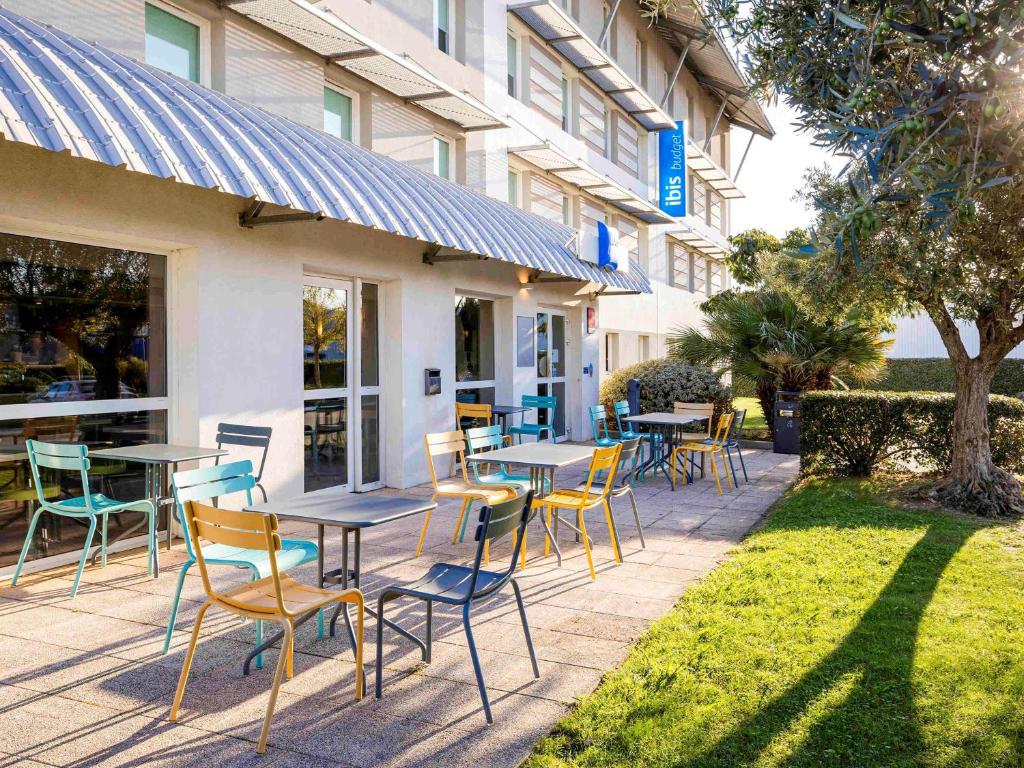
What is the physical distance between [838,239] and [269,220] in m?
5.72

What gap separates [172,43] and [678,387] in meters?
10.2

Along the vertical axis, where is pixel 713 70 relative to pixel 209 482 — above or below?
above

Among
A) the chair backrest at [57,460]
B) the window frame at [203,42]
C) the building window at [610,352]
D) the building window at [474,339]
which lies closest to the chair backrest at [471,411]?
the building window at [474,339]

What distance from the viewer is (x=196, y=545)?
3625 mm

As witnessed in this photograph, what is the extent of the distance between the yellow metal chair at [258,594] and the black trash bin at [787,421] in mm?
10996

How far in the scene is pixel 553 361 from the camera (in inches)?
569

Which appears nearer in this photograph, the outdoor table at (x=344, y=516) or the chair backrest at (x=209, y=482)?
the outdoor table at (x=344, y=516)

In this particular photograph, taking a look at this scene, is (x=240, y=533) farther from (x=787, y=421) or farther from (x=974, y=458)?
(x=787, y=421)

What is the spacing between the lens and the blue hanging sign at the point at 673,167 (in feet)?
72.5

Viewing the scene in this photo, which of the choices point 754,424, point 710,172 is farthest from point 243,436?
point 710,172

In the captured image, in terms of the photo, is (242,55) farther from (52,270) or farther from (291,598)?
(291,598)

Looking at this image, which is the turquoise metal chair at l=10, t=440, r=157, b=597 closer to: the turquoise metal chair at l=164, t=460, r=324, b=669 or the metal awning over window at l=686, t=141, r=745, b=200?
the turquoise metal chair at l=164, t=460, r=324, b=669

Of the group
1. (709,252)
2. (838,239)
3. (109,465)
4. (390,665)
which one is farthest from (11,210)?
(709,252)

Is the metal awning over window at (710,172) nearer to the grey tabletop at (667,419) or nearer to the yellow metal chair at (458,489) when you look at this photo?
the grey tabletop at (667,419)
